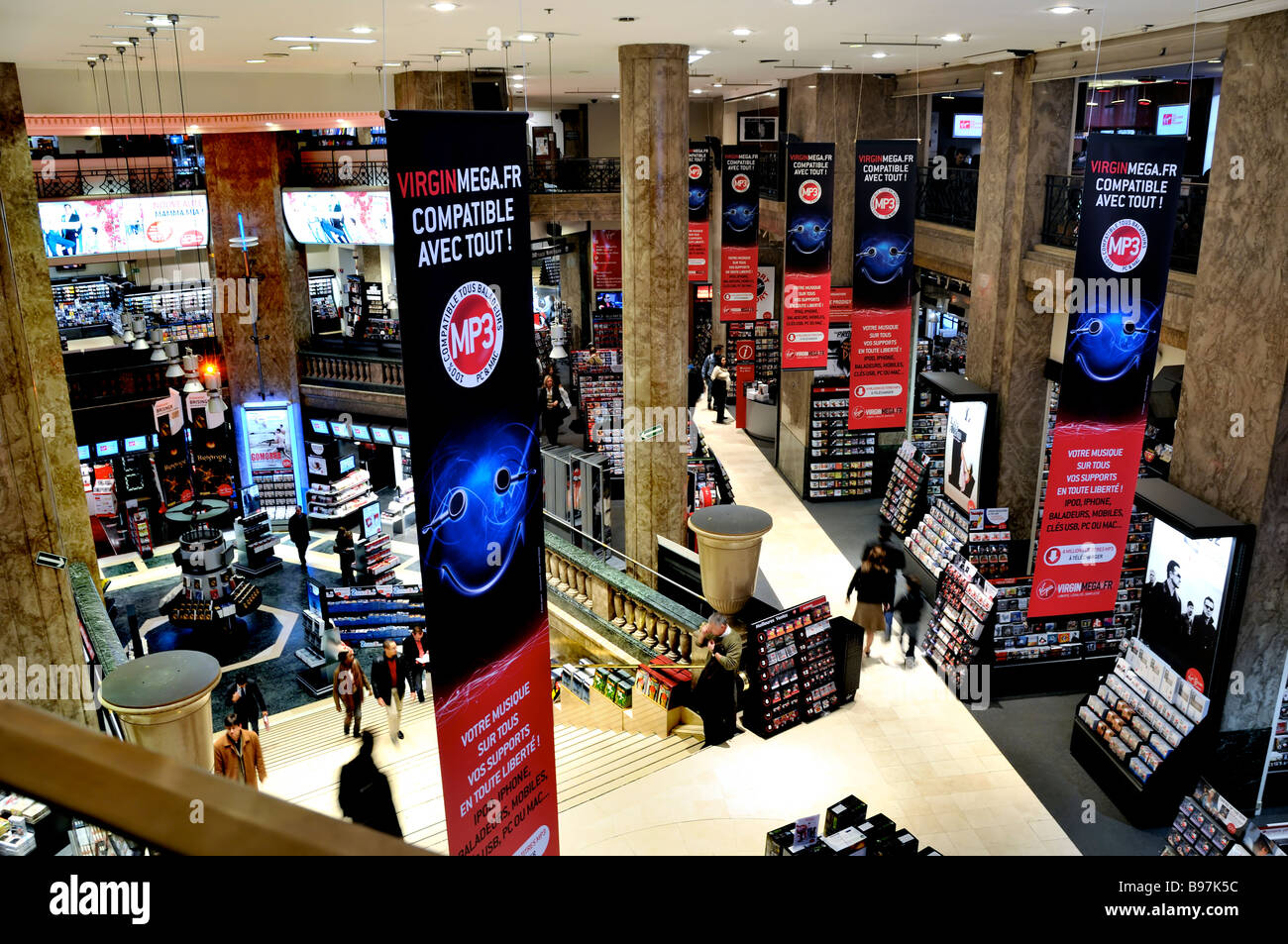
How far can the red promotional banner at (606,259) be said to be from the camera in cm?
2541

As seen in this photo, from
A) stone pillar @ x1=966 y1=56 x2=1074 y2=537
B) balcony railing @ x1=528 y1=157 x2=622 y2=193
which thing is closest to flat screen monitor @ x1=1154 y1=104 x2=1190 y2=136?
stone pillar @ x1=966 y1=56 x2=1074 y2=537

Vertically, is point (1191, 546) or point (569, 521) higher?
point (1191, 546)

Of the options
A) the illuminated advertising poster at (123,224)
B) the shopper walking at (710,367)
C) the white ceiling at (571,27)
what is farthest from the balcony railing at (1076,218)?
the illuminated advertising poster at (123,224)

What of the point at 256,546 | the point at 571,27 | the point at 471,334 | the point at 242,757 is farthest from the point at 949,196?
the point at 471,334

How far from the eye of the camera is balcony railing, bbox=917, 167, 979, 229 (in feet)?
48.7

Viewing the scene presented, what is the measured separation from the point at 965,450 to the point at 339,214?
38.1 ft

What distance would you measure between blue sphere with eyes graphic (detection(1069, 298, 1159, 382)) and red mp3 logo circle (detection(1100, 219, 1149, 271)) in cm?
34

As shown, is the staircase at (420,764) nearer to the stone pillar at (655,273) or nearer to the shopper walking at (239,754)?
the shopper walking at (239,754)

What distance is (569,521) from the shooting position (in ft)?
45.9

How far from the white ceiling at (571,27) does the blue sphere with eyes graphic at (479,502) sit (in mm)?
2700

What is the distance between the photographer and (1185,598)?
356 inches
